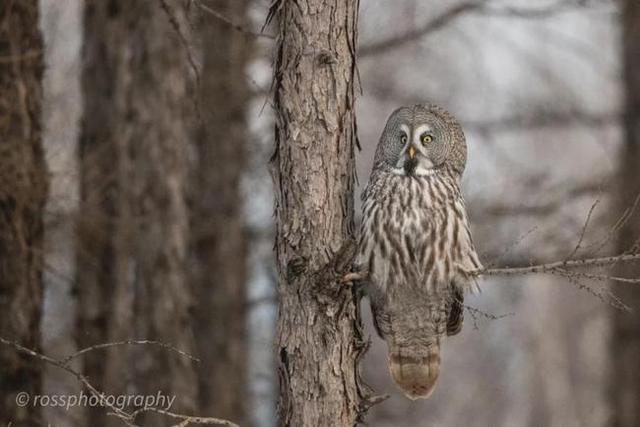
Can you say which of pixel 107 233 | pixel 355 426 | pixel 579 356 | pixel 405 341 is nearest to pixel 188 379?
pixel 107 233

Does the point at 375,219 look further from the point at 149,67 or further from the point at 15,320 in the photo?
the point at 149,67

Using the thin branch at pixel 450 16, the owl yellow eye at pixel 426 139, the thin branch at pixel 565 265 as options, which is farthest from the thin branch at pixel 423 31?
the thin branch at pixel 565 265

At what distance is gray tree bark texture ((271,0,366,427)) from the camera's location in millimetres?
5020

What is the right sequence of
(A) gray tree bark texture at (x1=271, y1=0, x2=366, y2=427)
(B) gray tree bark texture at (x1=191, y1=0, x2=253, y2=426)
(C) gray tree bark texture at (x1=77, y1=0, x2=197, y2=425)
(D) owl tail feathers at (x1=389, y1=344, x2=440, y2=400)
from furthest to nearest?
(B) gray tree bark texture at (x1=191, y1=0, x2=253, y2=426), (C) gray tree bark texture at (x1=77, y1=0, x2=197, y2=425), (D) owl tail feathers at (x1=389, y1=344, x2=440, y2=400), (A) gray tree bark texture at (x1=271, y1=0, x2=366, y2=427)

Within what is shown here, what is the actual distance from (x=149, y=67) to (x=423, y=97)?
4.25 meters

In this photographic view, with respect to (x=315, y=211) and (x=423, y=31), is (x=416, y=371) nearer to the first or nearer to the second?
(x=315, y=211)

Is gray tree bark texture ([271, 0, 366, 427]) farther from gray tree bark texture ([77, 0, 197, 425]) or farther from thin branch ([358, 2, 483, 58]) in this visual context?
thin branch ([358, 2, 483, 58])

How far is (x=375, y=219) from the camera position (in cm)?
548

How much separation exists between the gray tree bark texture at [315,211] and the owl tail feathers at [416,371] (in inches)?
35.0

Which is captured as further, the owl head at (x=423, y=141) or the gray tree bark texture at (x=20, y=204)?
the gray tree bark texture at (x=20, y=204)

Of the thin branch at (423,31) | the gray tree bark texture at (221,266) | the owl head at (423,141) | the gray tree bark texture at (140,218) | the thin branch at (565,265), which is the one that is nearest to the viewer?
the thin branch at (565,265)

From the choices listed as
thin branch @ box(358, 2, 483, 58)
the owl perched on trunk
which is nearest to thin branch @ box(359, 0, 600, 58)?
thin branch @ box(358, 2, 483, 58)

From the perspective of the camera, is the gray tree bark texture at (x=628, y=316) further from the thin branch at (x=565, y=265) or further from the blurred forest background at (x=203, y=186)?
the thin branch at (x=565, y=265)

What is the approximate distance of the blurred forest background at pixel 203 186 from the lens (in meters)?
7.62
